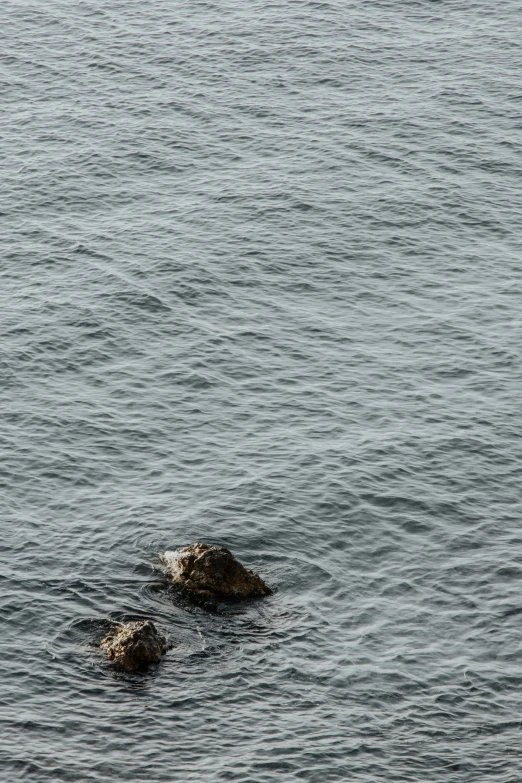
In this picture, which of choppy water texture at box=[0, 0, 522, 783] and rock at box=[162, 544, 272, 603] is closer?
choppy water texture at box=[0, 0, 522, 783]

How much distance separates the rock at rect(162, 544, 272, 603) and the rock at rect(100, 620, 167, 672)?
3.62 metres

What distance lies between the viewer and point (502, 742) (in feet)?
132

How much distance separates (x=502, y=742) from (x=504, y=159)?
6206cm

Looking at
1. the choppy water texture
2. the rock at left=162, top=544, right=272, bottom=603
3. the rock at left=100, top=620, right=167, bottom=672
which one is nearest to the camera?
the choppy water texture

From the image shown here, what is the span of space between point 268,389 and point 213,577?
64.9 ft

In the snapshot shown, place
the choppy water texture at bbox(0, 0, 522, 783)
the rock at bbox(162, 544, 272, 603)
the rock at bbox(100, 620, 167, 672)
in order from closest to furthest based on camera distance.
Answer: the choppy water texture at bbox(0, 0, 522, 783) < the rock at bbox(100, 620, 167, 672) < the rock at bbox(162, 544, 272, 603)

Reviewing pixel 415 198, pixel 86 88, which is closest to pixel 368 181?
pixel 415 198

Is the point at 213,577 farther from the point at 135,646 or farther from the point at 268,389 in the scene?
the point at 268,389

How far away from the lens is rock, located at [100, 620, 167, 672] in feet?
139

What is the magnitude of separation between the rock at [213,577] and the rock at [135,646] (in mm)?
3620

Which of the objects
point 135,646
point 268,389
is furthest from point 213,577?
point 268,389

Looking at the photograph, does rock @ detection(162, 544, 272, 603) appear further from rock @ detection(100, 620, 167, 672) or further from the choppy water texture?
Result: rock @ detection(100, 620, 167, 672)

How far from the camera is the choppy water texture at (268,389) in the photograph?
1636 inches

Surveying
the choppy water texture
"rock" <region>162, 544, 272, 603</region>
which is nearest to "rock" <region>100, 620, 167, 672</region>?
the choppy water texture
